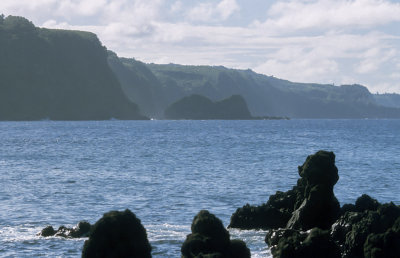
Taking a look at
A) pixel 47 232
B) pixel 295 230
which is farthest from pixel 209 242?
pixel 47 232

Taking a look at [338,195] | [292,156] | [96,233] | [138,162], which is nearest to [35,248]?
[96,233]

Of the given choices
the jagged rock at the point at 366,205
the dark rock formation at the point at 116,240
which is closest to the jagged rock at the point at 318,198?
the jagged rock at the point at 366,205

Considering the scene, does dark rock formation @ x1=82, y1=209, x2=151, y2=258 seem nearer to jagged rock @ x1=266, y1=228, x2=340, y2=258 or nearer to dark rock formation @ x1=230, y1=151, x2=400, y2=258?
jagged rock @ x1=266, y1=228, x2=340, y2=258

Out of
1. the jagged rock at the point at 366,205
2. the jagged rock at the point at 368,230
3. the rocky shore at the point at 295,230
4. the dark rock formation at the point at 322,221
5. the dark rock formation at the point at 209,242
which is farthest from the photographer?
the jagged rock at the point at 366,205

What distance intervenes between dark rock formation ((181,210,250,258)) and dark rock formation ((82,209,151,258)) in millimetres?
1663

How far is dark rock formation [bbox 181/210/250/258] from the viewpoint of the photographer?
18.7 m

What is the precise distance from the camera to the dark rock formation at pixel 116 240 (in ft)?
56.7

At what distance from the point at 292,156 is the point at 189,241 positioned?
222 feet

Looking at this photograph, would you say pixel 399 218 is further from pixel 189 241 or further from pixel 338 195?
pixel 338 195

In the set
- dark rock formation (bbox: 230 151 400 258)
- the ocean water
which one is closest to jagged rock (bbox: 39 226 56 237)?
the ocean water

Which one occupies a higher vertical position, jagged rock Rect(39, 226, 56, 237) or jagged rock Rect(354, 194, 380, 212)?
jagged rock Rect(354, 194, 380, 212)

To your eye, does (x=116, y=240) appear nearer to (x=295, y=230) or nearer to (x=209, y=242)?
(x=209, y=242)

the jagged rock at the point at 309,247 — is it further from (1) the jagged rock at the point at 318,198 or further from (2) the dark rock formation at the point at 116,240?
(1) the jagged rock at the point at 318,198

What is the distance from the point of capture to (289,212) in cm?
3094
